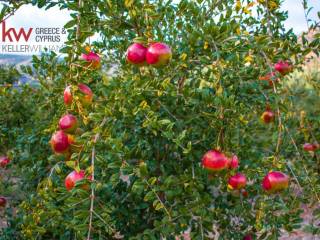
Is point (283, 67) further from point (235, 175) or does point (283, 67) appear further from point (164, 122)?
point (164, 122)

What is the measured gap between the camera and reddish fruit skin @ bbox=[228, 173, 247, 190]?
1940mm

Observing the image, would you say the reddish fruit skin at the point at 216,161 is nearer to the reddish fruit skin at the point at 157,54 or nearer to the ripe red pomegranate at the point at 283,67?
the reddish fruit skin at the point at 157,54

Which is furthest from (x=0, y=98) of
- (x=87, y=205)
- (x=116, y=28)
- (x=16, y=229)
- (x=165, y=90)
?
(x=87, y=205)

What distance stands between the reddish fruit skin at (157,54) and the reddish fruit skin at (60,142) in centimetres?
39

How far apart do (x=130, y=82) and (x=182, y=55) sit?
0.78 ft

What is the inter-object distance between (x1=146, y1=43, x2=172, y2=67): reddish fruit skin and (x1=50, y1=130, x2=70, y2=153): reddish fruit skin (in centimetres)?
39

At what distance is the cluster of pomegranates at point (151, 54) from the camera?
1641 mm

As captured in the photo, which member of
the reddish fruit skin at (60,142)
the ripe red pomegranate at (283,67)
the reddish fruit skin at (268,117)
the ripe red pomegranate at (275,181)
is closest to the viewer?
the reddish fruit skin at (60,142)

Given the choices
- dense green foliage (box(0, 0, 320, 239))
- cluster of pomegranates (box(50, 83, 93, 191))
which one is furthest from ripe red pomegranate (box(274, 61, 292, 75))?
cluster of pomegranates (box(50, 83, 93, 191))

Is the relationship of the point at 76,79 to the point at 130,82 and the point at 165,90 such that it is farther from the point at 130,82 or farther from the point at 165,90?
the point at 165,90

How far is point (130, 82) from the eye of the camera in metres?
1.85

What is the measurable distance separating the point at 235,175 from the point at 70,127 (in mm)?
672

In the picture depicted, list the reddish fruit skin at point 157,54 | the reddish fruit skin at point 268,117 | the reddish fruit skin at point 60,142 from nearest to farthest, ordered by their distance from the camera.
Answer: the reddish fruit skin at point 157,54
the reddish fruit skin at point 60,142
the reddish fruit skin at point 268,117

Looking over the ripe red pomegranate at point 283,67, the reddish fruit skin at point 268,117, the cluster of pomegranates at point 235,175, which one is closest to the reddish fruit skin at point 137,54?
the cluster of pomegranates at point 235,175
